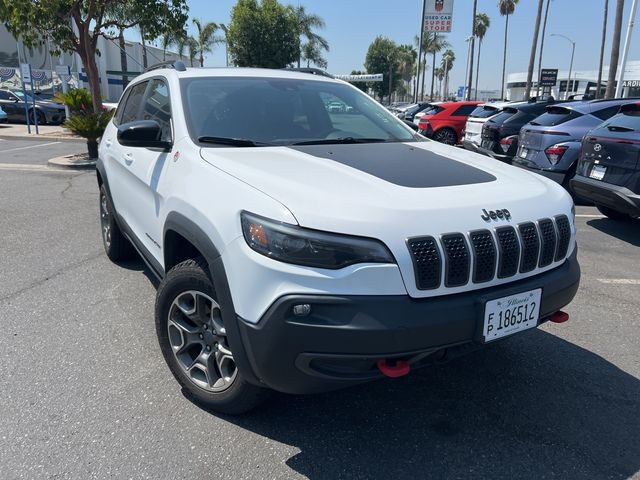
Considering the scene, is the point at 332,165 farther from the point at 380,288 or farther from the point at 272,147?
the point at 380,288

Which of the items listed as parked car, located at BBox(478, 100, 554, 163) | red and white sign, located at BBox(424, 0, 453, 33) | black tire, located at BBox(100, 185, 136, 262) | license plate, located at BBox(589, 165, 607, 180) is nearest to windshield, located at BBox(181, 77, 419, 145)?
black tire, located at BBox(100, 185, 136, 262)

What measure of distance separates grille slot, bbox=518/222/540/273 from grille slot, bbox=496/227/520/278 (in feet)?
0.15

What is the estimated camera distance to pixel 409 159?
294cm

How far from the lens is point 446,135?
1623 cm

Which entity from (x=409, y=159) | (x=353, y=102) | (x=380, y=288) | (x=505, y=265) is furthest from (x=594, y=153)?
(x=380, y=288)

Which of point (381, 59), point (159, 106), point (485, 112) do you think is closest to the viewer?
point (159, 106)

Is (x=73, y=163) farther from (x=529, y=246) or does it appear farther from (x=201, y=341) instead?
(x=529, y=246)

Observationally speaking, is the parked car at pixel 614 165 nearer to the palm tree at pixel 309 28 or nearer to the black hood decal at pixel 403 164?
Answer: the black hood decal at pixel 403 164

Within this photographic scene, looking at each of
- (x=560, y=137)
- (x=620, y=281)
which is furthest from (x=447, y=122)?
(x=620, y=281)

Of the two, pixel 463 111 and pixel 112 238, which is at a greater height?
pixel 463 111

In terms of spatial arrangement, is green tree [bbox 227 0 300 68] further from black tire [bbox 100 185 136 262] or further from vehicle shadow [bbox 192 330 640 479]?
vehicle shadow [bbox 192 330 640 479]

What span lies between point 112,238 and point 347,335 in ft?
11.6

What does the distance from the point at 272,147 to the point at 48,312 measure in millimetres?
2224

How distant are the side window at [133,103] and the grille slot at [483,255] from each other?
3.00 m
